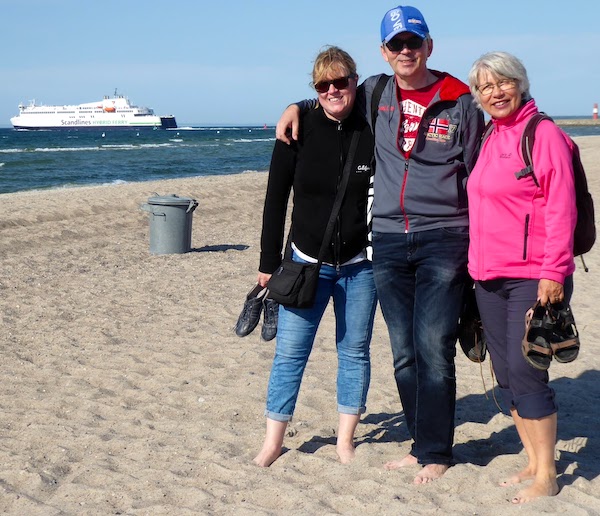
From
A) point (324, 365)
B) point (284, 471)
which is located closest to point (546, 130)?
point (284, 471)

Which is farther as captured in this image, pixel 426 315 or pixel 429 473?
pixel 429 473

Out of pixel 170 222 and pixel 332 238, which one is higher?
pixel 332 238

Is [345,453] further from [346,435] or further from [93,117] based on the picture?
[93,117]

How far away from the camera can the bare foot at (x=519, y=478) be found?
3.70 meters

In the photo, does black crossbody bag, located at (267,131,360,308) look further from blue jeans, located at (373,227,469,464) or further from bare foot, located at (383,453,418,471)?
bare foot, located at (383,453,418,471)

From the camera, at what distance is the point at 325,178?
3715 millimetres

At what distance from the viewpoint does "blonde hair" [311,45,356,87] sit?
3.62m

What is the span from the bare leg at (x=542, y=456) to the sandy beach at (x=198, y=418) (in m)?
0.07

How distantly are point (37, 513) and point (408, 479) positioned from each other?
1.61m

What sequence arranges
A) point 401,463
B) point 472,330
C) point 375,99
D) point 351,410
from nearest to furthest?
point 375,99
point 472,330
point 401,463
point 351,410

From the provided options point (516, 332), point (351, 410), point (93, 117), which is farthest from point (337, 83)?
point (93, 117)

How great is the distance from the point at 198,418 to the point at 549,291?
2310mm

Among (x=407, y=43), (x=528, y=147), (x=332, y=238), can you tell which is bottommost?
(x=332, y=238)

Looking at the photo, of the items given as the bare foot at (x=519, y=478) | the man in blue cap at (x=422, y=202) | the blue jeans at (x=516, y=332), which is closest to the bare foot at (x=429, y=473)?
the man in blue cap at (x=422, y=202)
